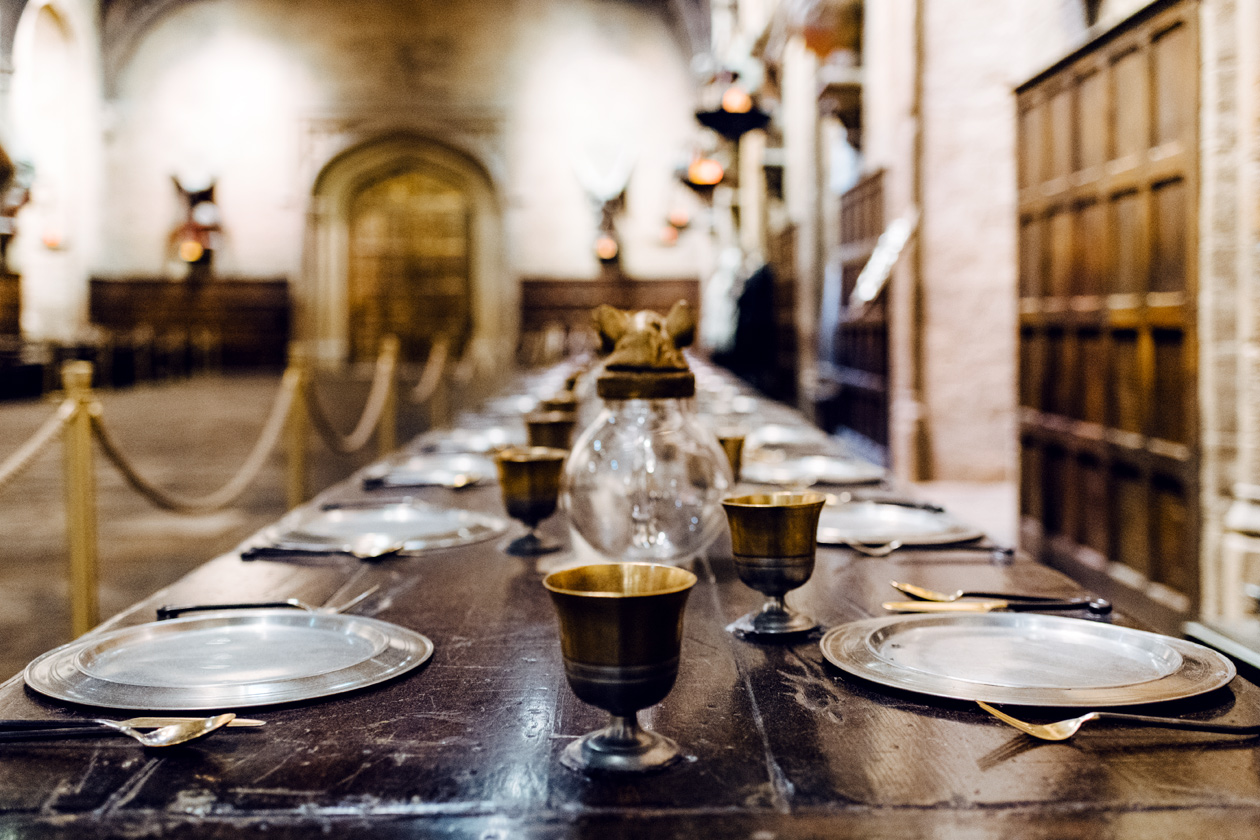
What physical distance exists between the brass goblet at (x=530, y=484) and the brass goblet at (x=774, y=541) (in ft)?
1.88

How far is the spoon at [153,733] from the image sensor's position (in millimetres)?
897

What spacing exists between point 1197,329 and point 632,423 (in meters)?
2.38

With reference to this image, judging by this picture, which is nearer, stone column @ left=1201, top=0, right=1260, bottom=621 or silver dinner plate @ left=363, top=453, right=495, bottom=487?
silver dinner plate @ left=363, top=453, right=495, bottom=487

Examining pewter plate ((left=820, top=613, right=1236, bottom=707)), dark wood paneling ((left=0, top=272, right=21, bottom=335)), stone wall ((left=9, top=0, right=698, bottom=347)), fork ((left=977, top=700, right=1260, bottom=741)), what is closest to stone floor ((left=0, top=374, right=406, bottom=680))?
pewter plate ((left=820, top=613, right=1236, bottom=707))

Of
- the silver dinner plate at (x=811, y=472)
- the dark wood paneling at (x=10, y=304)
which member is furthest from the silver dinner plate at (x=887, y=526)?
the dark wood paneling at (x=10, y=304)

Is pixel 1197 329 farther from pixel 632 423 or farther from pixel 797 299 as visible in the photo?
pixel 797 299

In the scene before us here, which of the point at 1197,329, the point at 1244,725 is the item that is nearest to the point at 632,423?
the point at 1244,725

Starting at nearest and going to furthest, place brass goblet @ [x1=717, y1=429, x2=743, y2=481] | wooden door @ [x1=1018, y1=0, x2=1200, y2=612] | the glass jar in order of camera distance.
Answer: the glass jar → brass goblet @ [x1=717, y1=429, x2=743, y2=481] → wooden door @ [x1=1018, y1=0, x2=1200, y2=612]

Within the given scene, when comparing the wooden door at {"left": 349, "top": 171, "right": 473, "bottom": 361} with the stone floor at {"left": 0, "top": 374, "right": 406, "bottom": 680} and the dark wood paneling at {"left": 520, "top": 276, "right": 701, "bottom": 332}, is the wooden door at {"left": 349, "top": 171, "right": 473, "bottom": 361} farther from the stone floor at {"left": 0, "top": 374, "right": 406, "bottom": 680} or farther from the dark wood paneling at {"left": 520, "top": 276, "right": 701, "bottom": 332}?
the stone floor at {"left": 0, "top": 374, "right": 406, "bottom": 680}

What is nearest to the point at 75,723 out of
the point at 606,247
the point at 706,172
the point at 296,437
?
the point at 296,437

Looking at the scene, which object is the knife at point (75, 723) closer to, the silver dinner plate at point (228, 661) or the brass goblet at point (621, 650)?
the silver dinner plate at point (228, 661)

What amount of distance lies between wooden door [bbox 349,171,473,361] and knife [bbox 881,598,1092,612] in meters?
18.1

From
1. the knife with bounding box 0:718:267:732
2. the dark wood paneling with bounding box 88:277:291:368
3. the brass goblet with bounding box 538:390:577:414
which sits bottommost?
the knife with bounding box 0:718:267:732

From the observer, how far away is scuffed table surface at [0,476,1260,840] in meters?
0.76
